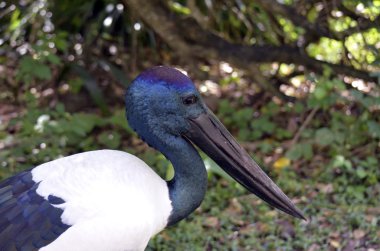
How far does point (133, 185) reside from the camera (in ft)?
9.82

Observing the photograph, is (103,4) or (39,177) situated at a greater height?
(39,177)

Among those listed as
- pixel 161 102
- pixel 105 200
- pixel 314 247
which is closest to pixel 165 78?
pixel 161 102

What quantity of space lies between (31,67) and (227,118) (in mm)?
1513

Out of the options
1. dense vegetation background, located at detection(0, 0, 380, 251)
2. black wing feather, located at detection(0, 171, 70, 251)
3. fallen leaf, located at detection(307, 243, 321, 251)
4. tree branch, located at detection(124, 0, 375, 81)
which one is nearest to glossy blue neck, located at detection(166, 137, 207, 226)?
black wing feather, located at detection(0, 171, 70, 251)

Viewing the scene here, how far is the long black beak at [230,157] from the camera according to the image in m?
3.23

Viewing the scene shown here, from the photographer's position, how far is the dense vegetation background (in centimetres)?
433

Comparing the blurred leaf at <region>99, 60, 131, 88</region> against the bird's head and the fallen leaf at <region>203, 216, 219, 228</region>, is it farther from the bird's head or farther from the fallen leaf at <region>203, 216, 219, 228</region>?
the bird's head

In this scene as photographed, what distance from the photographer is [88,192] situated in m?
2.94

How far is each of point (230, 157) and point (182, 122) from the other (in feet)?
0.94

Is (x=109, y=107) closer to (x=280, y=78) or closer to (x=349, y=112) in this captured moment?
(x=280, y=78)

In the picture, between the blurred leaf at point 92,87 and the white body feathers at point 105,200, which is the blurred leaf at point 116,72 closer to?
the blurred leaf at point 92,87

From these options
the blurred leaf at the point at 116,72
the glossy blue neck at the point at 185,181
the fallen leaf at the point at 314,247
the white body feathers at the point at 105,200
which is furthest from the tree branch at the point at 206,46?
the white body feathers at the point at 105,200

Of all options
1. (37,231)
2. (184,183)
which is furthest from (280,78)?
(37,231)

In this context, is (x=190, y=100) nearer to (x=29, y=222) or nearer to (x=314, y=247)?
(x=29, y=222)
